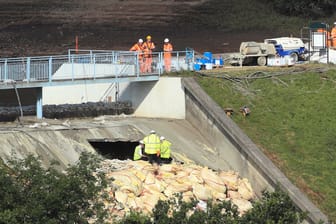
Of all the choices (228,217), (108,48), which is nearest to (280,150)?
(228,217)

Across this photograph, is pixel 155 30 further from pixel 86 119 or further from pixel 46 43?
pixel 86 119

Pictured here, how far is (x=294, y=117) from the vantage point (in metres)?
30.2

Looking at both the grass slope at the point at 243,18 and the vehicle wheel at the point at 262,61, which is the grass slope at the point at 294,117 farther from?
the grass slope at the point at 243,18

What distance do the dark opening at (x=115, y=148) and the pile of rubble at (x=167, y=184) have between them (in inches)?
74.6

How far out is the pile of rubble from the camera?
945 inches

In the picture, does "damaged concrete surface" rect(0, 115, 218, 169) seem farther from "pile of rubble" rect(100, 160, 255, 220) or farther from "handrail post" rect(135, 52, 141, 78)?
"handrail post" rect(135, 52, 141, 78)

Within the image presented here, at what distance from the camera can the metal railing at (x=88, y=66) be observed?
2933 centimetres

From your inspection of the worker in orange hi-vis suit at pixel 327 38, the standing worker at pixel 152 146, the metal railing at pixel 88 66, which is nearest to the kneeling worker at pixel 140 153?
the standing worker at pixel 152 146

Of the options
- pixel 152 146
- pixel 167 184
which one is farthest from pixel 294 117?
pixel 167 184

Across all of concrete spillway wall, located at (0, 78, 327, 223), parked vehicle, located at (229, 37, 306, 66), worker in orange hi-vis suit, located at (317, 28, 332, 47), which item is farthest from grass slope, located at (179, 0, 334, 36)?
concrete spillway wall, located at (0, 78, 327, 223)

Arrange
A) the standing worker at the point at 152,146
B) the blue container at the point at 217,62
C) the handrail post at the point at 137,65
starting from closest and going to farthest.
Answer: the standing worker at the point at 152,146
the handrail post at the point at 137,65
the blue container at the point at 217,62

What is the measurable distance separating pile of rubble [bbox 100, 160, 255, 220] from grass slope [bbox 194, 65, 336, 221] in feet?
5.93

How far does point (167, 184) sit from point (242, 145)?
3.56 meters

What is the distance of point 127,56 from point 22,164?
14876mm
